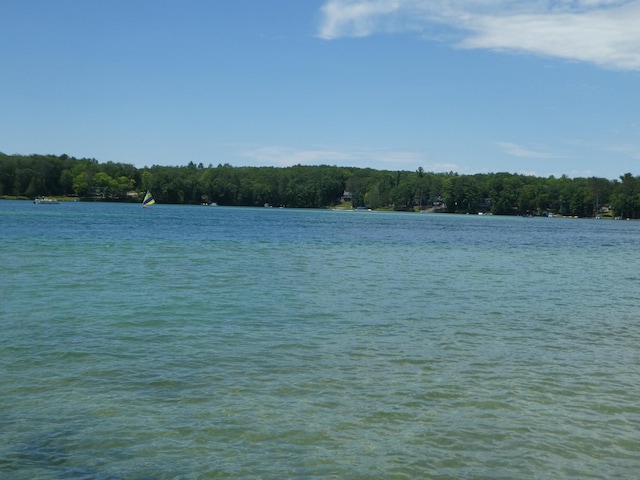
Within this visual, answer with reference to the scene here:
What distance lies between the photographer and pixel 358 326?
16172 mm

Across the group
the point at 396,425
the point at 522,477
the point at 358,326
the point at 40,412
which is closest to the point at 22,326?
the point at 40,412

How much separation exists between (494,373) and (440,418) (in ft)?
9.80

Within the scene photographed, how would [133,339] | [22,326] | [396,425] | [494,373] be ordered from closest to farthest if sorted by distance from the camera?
[396,425]
[494,373]
[133,339]
[22,326]

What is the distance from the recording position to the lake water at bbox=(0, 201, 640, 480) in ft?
25.3

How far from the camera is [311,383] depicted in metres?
10.8

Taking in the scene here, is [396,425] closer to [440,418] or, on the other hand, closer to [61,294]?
[440,418]

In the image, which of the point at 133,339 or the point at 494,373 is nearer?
the point at 494,373

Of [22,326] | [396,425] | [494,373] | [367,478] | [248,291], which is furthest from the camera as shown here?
[248,291]

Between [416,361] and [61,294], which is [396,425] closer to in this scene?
[416,361]

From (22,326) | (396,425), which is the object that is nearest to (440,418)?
(396,425)

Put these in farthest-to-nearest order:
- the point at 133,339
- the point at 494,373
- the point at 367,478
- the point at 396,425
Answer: the point at 133,339, the point at 494,373, the point at 396,425, the point at 367,478

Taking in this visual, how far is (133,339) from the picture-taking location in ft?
45.9

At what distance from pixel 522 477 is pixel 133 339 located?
928 centimetres

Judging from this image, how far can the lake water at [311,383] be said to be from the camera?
304 inches
